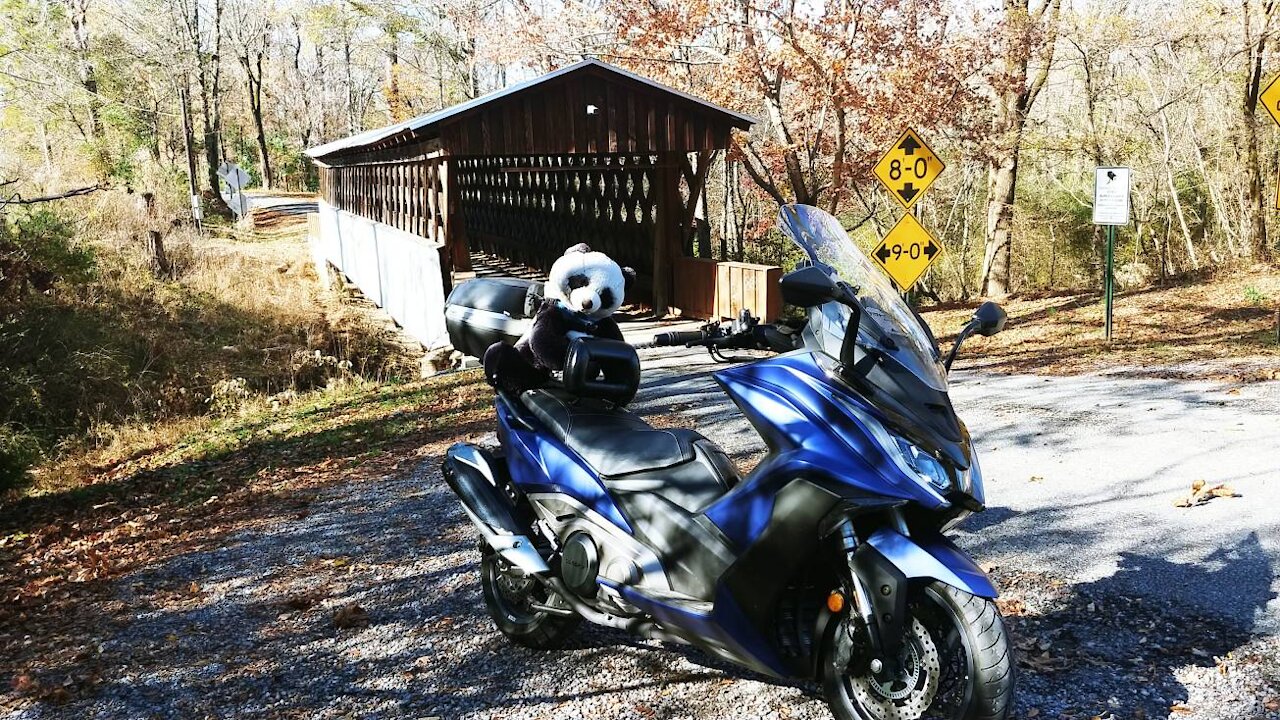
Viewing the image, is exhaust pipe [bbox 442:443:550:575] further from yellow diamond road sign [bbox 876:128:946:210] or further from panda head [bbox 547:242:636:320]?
yellow diamond road sign [bbox 876:128:946:210]

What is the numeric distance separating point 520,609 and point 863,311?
1.97m

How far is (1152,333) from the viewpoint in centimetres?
1186

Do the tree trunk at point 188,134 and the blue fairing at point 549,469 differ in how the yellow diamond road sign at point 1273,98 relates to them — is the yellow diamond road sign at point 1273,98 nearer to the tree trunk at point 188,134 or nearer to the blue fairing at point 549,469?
the blue fairing at point 549,469

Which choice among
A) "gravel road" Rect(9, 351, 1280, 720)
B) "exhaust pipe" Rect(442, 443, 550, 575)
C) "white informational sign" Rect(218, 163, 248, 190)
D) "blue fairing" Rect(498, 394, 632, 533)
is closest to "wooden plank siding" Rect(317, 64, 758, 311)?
"gravel road" Rect(9, 351, 1280, 720)

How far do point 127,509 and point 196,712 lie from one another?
4115mm

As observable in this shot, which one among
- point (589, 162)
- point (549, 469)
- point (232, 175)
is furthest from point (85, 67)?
point (549, 469)

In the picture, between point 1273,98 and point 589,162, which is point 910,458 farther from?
point 589,162

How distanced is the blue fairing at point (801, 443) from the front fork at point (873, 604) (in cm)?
15

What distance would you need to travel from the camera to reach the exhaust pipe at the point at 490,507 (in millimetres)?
3602

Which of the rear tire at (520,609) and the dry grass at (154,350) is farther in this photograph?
the dry grass at (154,350)

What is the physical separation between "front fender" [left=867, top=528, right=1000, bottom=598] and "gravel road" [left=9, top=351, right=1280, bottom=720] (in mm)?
875

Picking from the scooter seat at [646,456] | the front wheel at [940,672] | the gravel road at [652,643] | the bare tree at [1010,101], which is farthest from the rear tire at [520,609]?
the bare tree at [1010,101]

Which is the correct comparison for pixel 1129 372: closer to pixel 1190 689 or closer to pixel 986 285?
pixel 1190 689

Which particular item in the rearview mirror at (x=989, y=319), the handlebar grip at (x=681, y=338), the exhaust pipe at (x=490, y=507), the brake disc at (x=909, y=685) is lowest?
the brake disc at (x=909, y=685)
